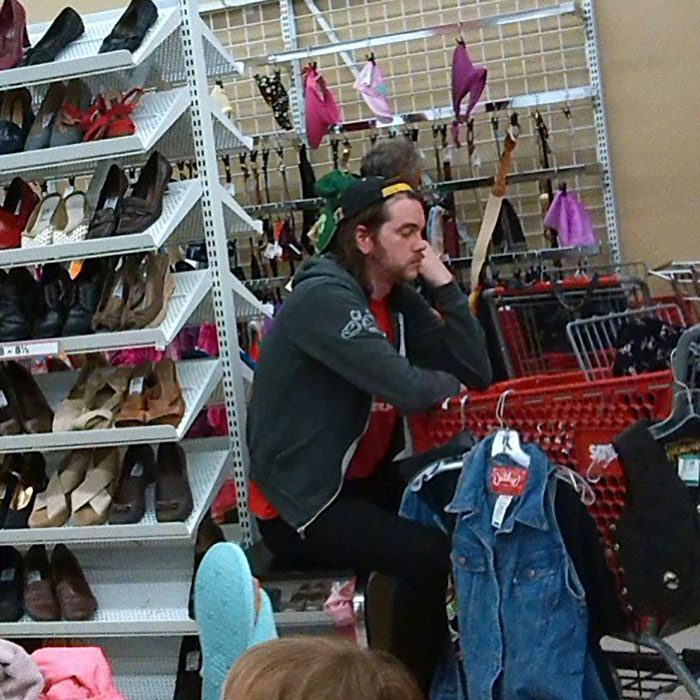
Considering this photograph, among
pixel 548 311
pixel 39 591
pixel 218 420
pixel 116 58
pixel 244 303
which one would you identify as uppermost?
pixel 116 58

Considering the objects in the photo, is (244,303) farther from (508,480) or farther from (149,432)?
(508,480)

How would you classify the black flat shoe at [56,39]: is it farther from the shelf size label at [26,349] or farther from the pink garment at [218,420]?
the pink garment at [218,420]

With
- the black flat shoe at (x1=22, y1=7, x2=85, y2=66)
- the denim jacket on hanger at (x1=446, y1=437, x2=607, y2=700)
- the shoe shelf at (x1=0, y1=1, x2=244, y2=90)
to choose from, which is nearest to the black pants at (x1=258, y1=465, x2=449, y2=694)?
the denim jacket on hanger at (x1=446, y1=437, x2=607, y2=700)

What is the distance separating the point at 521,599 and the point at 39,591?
59.3 inches

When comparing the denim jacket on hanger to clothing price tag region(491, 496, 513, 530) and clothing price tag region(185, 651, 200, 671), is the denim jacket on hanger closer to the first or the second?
clothing price tag region(491, 496, 513, 530)

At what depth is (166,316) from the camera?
2.83 meters

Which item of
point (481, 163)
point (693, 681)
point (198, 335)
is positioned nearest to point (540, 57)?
point (481, 163)

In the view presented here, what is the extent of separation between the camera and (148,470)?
3004 millimetres

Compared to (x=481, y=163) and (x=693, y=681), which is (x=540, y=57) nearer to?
(x=481, y=163)

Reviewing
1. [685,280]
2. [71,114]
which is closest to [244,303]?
[71,114]

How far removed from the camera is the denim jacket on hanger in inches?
82.8

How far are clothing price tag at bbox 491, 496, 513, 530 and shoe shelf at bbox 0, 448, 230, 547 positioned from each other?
0.97 metres

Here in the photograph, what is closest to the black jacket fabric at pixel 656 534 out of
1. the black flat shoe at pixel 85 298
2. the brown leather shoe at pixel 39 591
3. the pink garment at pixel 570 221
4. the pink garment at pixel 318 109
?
the black flat shoe at pixel 85 298

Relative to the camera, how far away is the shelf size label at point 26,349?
2852 millimetres
